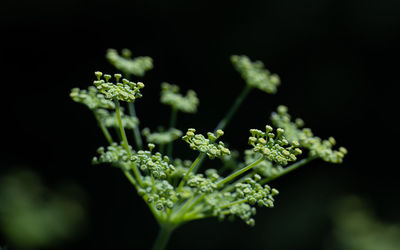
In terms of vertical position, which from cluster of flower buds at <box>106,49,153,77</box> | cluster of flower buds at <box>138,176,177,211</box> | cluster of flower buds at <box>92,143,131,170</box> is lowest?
cluster of flower buds at <box>138,176,177,211</box>

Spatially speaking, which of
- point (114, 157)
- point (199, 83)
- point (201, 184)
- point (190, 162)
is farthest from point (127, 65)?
point (199, 83)

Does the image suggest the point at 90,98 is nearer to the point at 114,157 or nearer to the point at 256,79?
the point at 114,157

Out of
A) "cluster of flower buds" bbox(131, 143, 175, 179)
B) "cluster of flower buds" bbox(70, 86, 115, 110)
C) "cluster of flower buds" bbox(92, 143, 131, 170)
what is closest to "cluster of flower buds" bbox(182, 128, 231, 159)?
"cluster of flower buds" bbox(131, 143, 175, 179)

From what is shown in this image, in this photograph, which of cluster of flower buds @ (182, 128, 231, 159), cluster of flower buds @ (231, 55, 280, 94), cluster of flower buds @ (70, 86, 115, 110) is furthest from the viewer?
cluster of flower buds @ (231, 55, 280, 94)

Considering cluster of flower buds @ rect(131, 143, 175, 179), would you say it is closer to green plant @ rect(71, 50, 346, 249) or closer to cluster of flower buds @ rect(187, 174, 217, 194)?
green plant @ rect(71, 50, 346, 249)

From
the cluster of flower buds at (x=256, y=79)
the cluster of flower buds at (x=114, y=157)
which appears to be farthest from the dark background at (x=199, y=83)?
the cluster of flower buds at (x=114, y=157)

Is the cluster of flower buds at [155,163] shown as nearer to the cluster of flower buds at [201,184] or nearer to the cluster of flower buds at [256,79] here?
the cluster of flower buds at [201,184]
